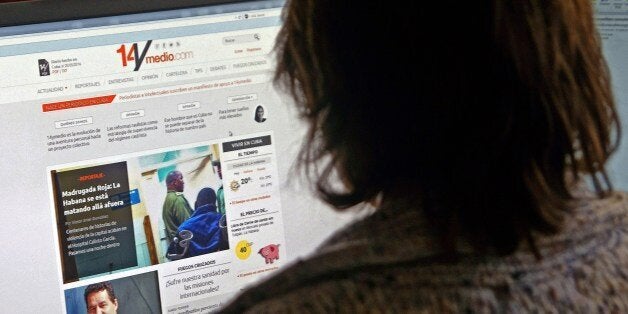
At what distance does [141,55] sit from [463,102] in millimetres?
305

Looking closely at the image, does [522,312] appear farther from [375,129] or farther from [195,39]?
[195,39]

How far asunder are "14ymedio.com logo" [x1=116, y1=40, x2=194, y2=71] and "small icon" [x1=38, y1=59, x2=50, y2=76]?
0.06m

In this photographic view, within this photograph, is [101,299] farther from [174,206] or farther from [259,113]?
[259,113]

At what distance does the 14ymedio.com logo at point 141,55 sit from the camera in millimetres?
646

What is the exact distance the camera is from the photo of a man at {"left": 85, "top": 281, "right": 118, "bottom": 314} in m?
0.64

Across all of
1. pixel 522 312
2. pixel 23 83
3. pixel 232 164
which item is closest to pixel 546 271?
pixel 522 312

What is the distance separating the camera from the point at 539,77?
1.60 feet

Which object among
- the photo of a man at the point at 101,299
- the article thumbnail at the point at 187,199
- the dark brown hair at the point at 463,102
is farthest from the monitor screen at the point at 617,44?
Result: the photo of a man at the point at 101,299

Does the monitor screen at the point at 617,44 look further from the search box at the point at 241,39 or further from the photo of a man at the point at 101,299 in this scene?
the photo of a man at the point at 101,299

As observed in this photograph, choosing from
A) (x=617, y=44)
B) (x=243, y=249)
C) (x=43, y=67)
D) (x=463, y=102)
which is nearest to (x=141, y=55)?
(x=43, y=67)

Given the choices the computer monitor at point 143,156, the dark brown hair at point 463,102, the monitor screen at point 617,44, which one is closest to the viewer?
the dark brown hair at point 463,102

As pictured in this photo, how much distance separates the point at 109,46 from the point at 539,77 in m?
0.37

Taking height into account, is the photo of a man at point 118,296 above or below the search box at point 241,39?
below

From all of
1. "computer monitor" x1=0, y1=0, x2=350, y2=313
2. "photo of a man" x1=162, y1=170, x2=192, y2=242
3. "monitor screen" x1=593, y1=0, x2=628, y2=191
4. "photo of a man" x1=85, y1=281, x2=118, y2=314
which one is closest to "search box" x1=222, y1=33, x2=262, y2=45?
"computer monitor" x1=0, y1=0, x2=350, y2=313
